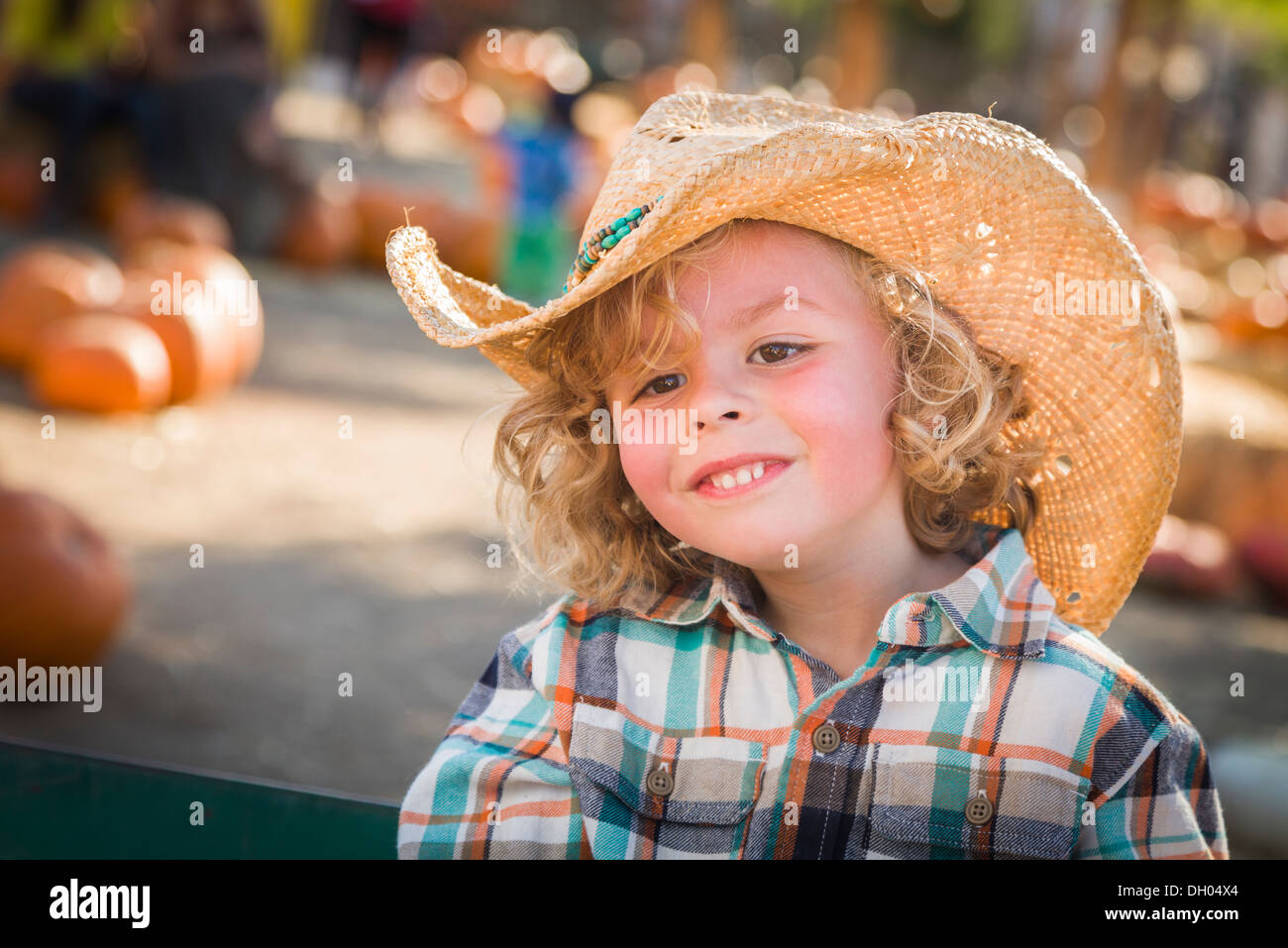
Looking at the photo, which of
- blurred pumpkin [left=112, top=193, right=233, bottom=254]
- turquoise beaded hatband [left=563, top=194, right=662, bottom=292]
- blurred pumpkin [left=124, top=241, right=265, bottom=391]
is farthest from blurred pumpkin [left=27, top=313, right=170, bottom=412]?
turquoise beaded hatband [left=563, top=194, right=662, bottom=292]

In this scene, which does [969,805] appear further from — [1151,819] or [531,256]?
[531,256]

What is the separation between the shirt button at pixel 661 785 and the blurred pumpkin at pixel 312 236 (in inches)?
272

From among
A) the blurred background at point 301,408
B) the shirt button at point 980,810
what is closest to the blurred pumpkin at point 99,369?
the blurred background at point 301,408

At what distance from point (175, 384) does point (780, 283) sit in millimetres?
4242

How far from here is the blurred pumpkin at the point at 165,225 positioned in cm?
659

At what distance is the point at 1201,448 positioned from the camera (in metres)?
5.16

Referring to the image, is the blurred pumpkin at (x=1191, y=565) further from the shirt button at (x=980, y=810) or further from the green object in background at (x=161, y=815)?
the green object in background at (x=161, y=815)

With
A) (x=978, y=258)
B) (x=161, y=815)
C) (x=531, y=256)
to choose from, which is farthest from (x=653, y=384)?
(x=531, y=256)

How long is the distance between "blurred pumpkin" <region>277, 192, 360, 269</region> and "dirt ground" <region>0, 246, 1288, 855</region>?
194 centimetres

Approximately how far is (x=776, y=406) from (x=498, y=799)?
0.56m

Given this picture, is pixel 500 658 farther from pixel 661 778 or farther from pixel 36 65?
pixel 36 65

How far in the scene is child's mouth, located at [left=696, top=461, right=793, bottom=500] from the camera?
145cm

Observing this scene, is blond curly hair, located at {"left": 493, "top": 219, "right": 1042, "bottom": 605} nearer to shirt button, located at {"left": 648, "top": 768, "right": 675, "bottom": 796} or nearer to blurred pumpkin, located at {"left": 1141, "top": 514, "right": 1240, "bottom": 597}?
shirt button, located at {"left": 648, "top": 768, "right": 675, "bottom": 796}
